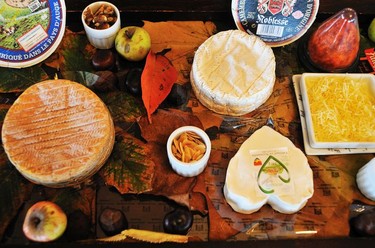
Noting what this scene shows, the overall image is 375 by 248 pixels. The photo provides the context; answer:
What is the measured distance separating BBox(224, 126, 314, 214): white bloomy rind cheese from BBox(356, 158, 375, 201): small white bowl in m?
0.21

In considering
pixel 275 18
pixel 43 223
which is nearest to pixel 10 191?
pixel 43 223

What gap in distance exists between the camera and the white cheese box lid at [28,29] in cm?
172

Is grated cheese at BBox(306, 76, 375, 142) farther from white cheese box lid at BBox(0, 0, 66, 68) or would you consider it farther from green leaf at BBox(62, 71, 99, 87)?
white cheese box lid at BBox(0, 0, 66, 68)

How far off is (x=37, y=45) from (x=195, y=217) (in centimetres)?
97

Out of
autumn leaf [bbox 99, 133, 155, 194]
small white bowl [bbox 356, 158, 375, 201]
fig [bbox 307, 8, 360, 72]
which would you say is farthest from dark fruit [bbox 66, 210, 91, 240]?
fig [bbox 307, 8, 360, 72]

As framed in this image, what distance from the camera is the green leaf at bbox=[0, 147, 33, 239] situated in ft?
4.93

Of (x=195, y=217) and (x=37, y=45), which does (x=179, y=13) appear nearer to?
(x=37, y=45)

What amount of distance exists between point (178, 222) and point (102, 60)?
0.74 m

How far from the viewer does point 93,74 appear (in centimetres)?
174

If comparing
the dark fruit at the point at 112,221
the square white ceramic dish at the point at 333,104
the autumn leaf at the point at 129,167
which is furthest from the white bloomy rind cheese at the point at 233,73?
the dark fruit at the point at 112,221

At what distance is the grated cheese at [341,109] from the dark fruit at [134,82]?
0.70 m

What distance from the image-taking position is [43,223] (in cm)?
139

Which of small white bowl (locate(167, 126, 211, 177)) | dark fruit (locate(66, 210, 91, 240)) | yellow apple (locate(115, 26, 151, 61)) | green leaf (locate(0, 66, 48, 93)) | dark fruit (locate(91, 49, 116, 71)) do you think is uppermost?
yellow apple (locate(115, 26, 151, 61))

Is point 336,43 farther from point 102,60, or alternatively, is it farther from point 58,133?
point 58,133
